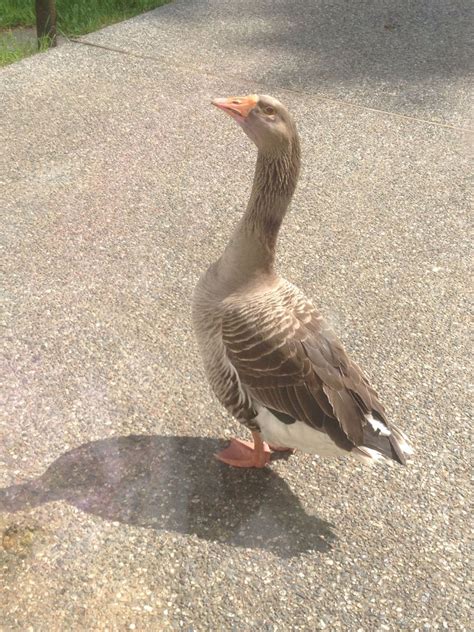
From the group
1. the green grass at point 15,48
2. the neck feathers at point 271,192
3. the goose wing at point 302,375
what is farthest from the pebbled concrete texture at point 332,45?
the goose wing at point 302,375

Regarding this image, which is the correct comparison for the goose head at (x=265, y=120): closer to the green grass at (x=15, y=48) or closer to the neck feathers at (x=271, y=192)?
the neck feathers at (x=271, y=192)

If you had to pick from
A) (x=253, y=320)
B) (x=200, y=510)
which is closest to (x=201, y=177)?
(x=253, y=320)

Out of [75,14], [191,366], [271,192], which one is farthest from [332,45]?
[271,192]

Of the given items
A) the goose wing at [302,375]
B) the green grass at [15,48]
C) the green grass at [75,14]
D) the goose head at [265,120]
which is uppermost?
the goose head at [265,120]

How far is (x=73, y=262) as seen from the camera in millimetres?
4484

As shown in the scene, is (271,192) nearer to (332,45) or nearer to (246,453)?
(246,453)

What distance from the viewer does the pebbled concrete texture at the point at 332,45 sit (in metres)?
7.11

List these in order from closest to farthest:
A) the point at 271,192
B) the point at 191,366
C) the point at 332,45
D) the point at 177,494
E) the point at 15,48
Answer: the point at 271,192
the point at 177,494
the point at 191,366
the point at 15,48
the point at 332,45

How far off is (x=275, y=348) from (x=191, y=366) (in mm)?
1081

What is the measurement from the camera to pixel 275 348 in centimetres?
280

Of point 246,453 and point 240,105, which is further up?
point 240,105

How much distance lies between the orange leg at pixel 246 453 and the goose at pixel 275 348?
0.09 metres

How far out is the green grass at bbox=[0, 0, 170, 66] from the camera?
790 centimetres

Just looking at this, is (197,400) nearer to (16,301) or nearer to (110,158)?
(16,301)
